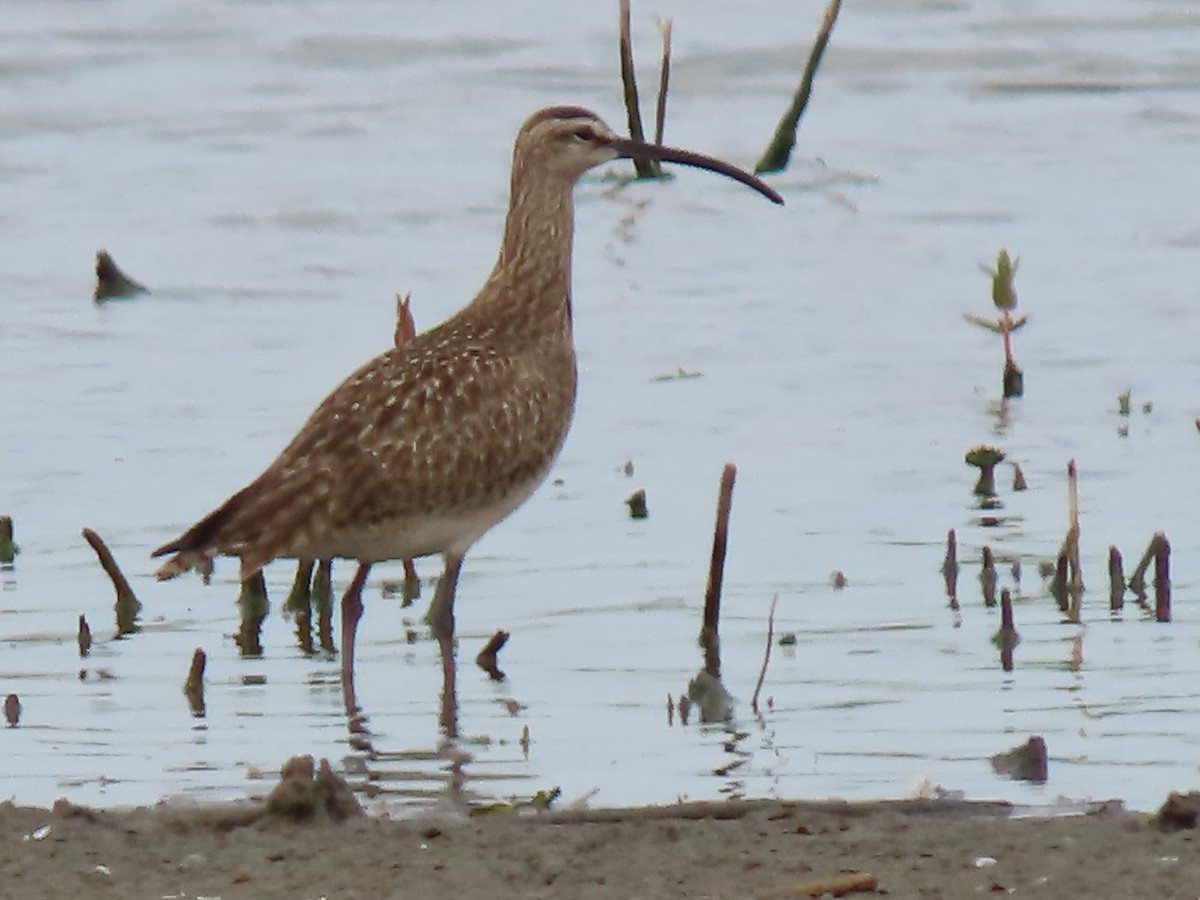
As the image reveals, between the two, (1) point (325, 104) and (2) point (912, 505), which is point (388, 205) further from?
(2) point (912, 505)

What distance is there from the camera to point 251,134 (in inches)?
786

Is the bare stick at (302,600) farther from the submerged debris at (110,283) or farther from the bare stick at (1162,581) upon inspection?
the submerged debris at (110,283)

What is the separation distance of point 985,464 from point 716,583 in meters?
2.52

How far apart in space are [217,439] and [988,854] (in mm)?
6583

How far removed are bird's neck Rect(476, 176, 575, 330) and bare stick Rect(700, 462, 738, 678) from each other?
4.20ft

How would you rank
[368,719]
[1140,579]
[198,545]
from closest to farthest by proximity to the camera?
[368,719] < [198,545] < [1140,579]

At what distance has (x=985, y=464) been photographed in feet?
37.2

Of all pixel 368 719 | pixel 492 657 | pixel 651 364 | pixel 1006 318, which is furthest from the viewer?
pixel 651 364

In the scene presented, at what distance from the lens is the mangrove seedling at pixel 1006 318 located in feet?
40.5

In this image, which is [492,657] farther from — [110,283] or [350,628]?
[110,283]

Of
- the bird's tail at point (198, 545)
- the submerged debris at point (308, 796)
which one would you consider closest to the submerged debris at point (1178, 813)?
the submerged debris at point (308, 796)

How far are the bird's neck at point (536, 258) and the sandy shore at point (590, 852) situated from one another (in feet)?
10.9

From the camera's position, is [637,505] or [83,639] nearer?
[83,639]

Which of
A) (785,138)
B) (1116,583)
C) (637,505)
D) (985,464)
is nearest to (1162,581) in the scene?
(1116,583)
